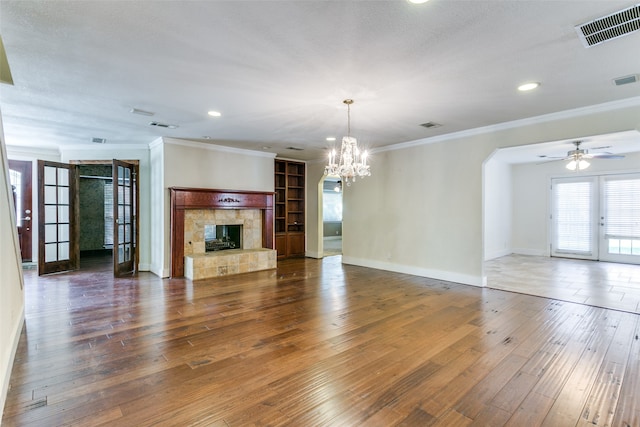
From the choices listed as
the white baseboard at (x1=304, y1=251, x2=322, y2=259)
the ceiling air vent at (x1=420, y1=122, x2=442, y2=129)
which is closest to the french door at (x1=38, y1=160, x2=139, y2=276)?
the white baseboard at (x1=304, y1=251, x2=322, y2=259)

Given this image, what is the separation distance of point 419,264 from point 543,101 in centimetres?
350

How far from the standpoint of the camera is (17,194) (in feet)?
22.9

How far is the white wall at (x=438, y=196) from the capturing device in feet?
14.7

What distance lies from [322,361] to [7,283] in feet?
9.52

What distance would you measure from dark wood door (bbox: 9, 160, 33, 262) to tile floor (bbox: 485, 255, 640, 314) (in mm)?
10070

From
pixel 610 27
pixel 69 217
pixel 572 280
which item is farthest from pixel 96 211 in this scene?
pixel 572 280

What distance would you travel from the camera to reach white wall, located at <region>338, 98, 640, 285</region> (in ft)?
14.7

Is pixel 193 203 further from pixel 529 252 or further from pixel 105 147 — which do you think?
pixel 529 252

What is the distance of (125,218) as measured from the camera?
639 cm

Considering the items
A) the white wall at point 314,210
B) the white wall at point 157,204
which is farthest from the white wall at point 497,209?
the white wall at point 157,204

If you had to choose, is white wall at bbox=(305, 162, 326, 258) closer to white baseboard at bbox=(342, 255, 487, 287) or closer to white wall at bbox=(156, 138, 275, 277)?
white baseboard at bbox=(342, 255, 487, 287)

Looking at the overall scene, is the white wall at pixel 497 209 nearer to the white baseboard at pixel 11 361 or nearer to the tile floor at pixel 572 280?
the tile floor at pixel 572 280

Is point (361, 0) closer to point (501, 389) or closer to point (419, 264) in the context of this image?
point (501, 389)

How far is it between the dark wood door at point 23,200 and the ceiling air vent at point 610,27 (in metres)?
10.1
